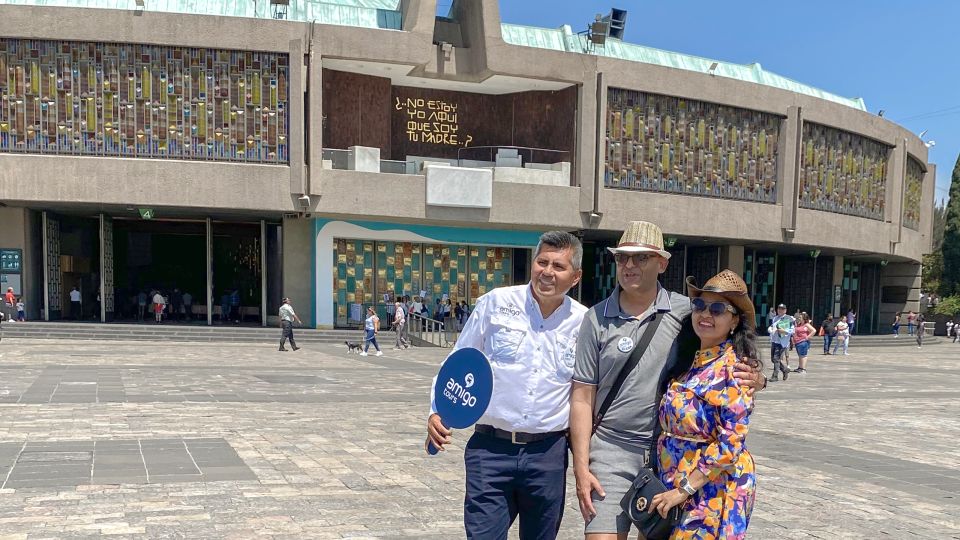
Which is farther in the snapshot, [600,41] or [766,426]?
[600,41]

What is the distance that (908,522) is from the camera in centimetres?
600

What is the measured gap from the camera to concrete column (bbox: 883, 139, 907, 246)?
38219mm

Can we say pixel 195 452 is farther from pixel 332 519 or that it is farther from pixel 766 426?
pixel 766 426

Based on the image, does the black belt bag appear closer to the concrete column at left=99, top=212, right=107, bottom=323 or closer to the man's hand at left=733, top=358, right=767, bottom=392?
the man's hand at left=733, top=358, right=767, bottom=392

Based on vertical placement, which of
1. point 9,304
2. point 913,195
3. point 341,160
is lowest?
A: point 9,304

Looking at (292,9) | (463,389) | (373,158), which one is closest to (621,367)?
(463,389)

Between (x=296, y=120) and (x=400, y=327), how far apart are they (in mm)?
8017

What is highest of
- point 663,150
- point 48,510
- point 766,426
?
point 663,150

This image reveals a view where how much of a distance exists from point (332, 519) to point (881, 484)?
511 centimetres

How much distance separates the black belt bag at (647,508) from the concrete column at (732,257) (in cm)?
3320

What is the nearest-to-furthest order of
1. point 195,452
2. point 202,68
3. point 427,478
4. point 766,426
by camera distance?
point 427,478
point 195,452
point 766,426
point 202,68

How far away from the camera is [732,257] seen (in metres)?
35.1

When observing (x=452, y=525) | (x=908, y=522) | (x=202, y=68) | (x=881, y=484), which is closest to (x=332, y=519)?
(x=452, y=525)

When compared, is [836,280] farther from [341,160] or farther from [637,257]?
[637,257]
